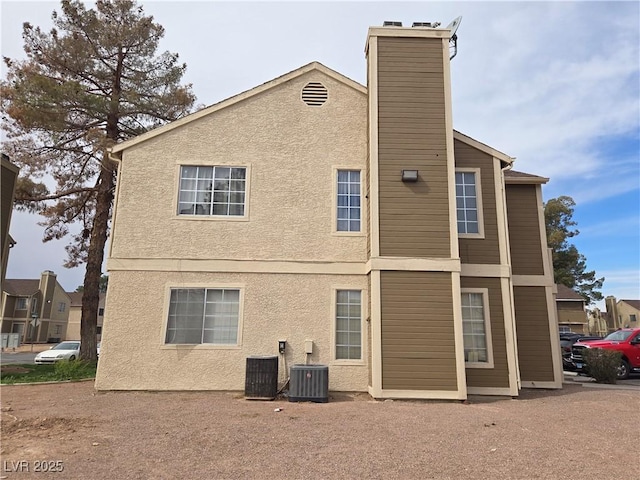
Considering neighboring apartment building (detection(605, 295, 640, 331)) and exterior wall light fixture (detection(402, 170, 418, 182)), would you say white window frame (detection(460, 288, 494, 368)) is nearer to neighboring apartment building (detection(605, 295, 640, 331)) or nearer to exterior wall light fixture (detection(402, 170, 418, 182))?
exterior wall light fixture (detection(402, 170, 418, 182))

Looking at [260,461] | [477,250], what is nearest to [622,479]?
[260,461]

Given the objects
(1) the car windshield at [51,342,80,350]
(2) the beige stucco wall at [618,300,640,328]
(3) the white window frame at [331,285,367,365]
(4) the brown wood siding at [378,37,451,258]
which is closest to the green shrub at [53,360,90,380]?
(1) the car windshield at [51,342,80,350]

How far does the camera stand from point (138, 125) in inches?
664

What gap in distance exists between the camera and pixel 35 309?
1879 inches

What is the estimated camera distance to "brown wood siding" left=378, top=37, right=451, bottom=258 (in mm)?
10062

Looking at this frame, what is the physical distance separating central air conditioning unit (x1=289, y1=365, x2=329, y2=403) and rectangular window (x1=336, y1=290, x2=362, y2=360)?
103 centimetres

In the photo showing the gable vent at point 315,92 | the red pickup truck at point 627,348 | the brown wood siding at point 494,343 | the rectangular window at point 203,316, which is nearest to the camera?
the brown wood siding at point 494,343

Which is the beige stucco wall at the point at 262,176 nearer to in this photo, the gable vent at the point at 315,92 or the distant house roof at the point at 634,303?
the gable vent at the point at 315,92

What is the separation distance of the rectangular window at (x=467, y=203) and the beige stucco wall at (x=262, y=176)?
8.49 feet

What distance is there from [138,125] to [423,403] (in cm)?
1467

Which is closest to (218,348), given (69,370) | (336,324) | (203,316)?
(203,316)

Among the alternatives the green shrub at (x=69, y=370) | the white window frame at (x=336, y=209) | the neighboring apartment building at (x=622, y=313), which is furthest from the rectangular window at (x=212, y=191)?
the neighboring apartment building at (x=622, y=313)

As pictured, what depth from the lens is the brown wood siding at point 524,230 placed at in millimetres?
11883

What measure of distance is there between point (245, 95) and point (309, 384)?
25.1 feet
